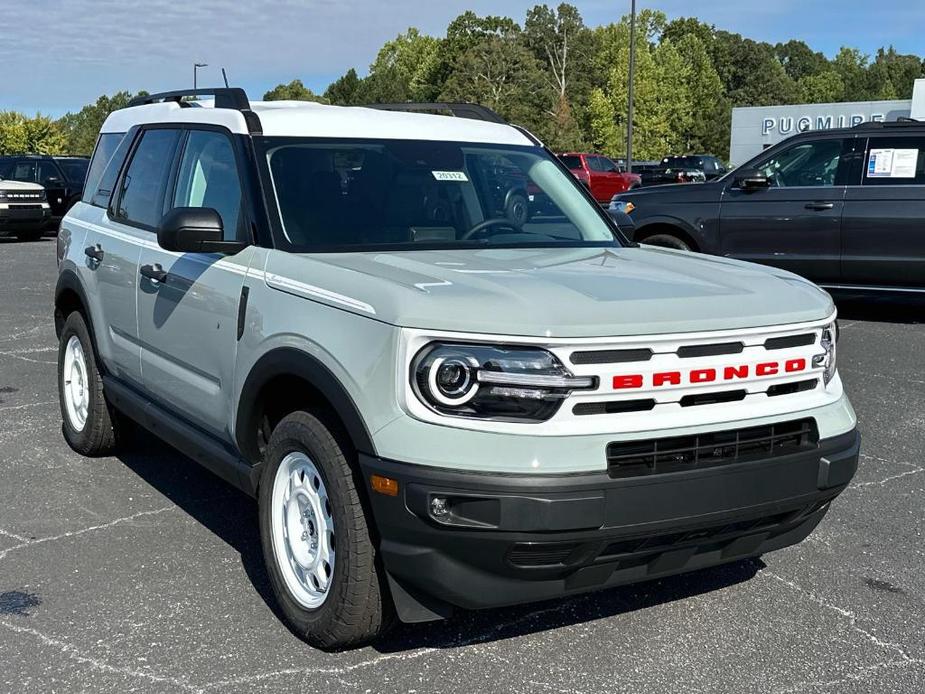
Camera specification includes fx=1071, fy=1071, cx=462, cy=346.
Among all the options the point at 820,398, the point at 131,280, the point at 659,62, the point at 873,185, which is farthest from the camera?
the point at 659,62

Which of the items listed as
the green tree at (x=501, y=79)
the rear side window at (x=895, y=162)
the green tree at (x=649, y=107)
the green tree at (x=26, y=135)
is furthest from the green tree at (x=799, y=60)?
the rear side window at (x=895, y=162)

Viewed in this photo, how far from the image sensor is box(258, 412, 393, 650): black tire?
323 centimetres

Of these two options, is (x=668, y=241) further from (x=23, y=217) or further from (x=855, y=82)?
(x=855, y=82)

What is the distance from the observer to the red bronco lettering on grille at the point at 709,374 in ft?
10.2

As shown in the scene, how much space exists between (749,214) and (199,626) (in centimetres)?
844

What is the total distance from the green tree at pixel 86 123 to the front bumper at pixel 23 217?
62254mm

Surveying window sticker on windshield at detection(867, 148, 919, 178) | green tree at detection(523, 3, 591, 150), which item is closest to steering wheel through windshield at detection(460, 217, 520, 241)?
window sticker on windshield at detection(867, 148, 919, 178)

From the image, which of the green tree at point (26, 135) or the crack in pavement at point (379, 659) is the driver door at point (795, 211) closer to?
the crack in pavement at point (379, 659)

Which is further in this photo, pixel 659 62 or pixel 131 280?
pixel 659 62

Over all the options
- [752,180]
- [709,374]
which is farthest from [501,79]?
[709,374]

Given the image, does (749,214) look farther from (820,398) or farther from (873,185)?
(820,398)

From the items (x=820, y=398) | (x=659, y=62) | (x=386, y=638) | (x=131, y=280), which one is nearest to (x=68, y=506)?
(x=131, y=280)

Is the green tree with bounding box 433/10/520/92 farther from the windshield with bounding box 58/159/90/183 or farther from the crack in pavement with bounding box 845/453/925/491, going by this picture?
the crack in pavement with bounding box 845/453/925/491

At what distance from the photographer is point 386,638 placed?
3.62 m
